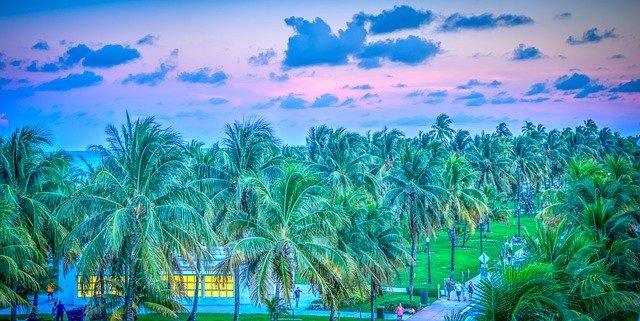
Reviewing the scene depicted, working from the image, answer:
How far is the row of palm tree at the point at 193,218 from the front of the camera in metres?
27.5

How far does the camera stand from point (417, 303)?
148 ft

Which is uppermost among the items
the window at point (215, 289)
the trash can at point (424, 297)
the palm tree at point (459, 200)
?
the palm tree at point (459, 200)

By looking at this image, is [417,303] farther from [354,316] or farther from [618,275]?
[618,275]

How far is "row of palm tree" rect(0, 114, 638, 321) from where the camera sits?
27.5 metres

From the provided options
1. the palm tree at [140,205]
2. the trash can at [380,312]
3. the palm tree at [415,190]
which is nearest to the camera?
the palm tree at [140,205]

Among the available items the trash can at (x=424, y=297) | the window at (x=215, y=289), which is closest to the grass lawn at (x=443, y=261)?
the trash can at (x=424, y=297)

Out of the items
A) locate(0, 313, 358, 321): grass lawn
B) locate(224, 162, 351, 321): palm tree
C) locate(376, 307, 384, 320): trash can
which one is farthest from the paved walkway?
locate(224, 162, 351, 321): palm tree

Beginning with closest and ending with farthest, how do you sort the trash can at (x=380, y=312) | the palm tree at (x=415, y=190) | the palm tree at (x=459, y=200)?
the trash can at (x=380, y=312)
the palm tree at (x=415, y=190)
the palm tree at (x=459, y=200)

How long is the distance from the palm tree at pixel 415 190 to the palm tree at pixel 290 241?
1798cm

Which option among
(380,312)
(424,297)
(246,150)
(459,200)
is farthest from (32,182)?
(459,200)

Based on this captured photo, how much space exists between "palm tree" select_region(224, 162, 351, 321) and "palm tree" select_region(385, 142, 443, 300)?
1798 centimetres

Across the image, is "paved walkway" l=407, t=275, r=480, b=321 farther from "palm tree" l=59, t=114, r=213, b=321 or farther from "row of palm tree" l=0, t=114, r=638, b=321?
"palm tree" l=59, t=114, r=213, b=321

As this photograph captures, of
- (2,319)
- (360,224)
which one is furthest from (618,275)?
(2,319)

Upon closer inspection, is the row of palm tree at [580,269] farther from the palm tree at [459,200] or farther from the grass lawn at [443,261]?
the palm tree at [459,200]
